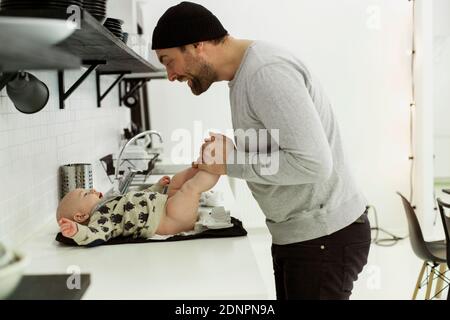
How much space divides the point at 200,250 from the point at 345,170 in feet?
1.27

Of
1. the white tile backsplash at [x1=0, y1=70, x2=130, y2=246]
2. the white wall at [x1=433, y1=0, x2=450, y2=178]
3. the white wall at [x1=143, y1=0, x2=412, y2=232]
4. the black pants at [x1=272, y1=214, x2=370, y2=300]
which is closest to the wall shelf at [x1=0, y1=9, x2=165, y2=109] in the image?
the white tile backsplash at [x1=0, y1=70, x2=130, y2=246]

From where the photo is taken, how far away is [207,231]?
53.0 inches

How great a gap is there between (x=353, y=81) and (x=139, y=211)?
2.84m

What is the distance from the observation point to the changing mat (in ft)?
4.25

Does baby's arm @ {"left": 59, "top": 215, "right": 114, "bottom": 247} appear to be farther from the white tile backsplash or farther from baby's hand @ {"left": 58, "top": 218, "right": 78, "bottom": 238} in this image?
the white tile backsplash

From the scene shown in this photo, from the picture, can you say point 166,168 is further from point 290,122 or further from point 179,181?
point 290,122

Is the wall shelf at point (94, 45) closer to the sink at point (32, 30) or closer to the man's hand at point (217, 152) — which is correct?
the sink at point (32, 30)

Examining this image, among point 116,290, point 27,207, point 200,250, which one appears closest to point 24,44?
point 116,290

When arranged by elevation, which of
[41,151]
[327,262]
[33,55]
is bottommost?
[327,262]

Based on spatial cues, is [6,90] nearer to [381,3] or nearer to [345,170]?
[345,170]

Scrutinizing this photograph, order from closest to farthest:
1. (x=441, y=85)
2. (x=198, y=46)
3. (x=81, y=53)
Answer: (x=198, y=46) < (x=81, y=53) < (x=441, y=85)

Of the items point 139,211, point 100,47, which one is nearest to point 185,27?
point 100,47

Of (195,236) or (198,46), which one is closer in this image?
(198,46)

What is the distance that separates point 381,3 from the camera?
3811 millimetres
